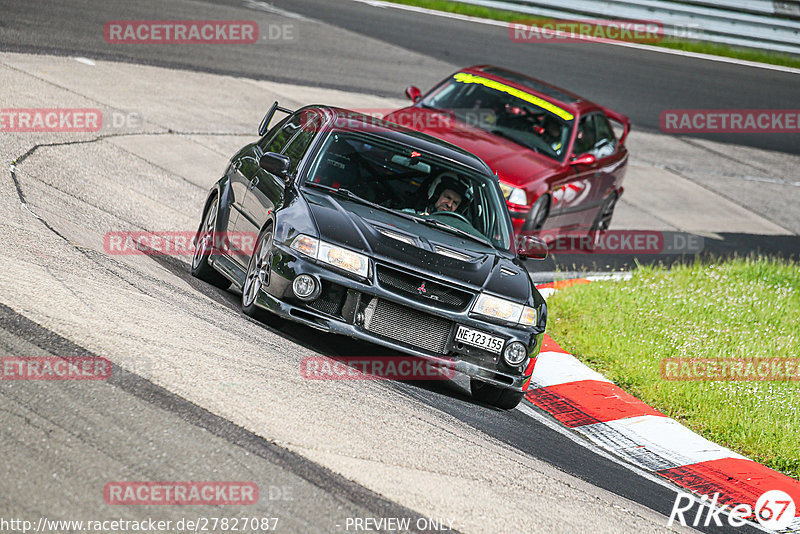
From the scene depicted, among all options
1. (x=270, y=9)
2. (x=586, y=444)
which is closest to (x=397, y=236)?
(x=586, y=444)

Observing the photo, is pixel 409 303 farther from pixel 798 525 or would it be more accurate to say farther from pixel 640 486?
pixel 798 525

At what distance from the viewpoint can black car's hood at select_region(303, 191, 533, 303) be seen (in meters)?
6.59

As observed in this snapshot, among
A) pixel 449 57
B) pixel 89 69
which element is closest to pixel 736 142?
pixel 449 57

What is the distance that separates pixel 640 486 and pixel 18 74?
913 cm

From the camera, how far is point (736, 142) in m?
22.1
